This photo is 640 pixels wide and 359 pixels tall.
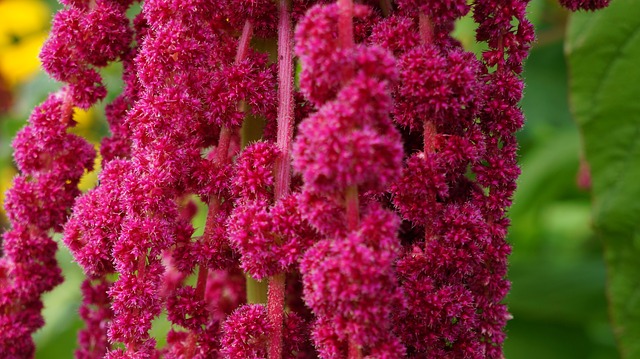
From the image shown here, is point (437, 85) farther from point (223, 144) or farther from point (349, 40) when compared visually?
point (223, 144)

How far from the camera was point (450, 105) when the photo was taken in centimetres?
87

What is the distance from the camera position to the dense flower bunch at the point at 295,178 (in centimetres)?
76

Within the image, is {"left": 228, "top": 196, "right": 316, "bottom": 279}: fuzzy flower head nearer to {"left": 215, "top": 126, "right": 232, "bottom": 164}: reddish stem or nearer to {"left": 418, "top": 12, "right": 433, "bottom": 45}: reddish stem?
{"left": 215, "top": 126, "right": 232, "bottom": 164}: reddish stem

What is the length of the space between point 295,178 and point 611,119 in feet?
2.53

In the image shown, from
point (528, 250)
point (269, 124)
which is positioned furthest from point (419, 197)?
point (528, 250)

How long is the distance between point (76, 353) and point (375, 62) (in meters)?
0.74

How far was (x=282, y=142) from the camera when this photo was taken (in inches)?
38.2

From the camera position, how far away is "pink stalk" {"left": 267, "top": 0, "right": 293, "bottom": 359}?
93 centimetres

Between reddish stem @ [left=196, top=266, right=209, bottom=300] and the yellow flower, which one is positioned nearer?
reddish stem @ [left=196, top=266, right=209, bottom=300]

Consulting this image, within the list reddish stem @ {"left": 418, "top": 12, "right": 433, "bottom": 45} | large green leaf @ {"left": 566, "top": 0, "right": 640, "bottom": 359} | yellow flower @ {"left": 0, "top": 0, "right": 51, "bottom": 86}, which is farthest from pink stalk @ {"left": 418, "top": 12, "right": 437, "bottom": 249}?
yellow flower @ {"left": 0, "top": 0, "right": 51, "bottom": 86}

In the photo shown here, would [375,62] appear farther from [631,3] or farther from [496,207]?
[631,3]

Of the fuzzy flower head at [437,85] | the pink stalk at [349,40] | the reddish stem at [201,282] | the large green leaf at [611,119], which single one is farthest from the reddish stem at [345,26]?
the large green leaf at [611,119]

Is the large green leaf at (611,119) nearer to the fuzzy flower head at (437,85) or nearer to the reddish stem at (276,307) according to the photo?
the fuzzy flower head at (437,85)

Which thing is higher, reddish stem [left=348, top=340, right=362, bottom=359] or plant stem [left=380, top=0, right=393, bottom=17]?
plant stem [left=380, top=0, right=393, bottom=17]
